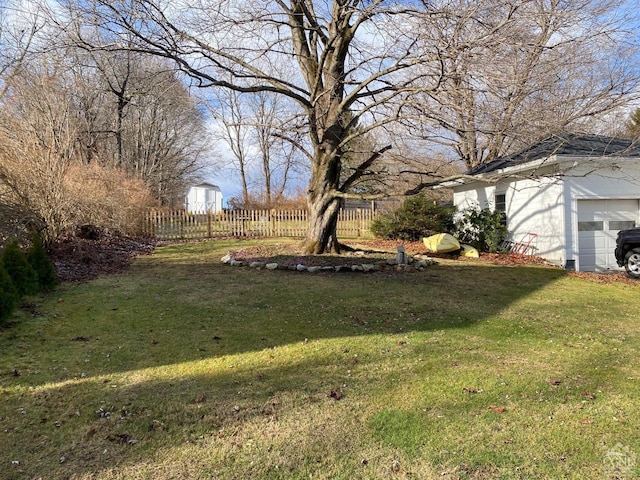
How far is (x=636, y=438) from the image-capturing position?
2.54 m

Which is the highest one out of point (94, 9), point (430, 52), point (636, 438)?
point (94, 9)

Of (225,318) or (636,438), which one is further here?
(225,318)

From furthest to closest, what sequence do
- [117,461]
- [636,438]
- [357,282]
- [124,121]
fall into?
1. [124,121]
2. [357,282]
3. [636,438]
4. [117,461]

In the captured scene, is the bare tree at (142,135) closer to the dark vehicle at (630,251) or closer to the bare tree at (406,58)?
the bare tree at (406,58)

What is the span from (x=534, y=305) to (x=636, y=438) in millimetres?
4091

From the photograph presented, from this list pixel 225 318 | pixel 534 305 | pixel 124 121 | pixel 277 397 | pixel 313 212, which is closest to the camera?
pixel 277 397

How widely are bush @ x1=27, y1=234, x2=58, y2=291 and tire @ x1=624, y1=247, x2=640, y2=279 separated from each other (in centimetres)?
1217

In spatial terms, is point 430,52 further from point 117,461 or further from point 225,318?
point 117,461

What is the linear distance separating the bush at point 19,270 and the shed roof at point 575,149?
33.0 ft

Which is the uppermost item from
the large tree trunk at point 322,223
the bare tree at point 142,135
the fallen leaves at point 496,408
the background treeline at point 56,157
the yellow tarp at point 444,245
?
the bare tree at point 142,135

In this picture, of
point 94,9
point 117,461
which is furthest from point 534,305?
point 94,9

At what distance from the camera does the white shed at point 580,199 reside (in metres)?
10.4

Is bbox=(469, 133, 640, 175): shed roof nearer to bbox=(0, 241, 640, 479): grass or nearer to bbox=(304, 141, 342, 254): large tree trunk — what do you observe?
bbox=(304, 141, 342, 254): large tree trunk

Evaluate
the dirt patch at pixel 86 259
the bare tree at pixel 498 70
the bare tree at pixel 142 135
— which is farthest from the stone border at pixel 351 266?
Answer: the bare tree at pixel 142 135
